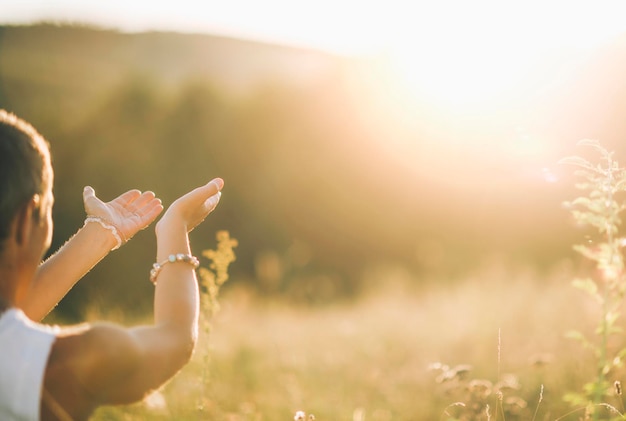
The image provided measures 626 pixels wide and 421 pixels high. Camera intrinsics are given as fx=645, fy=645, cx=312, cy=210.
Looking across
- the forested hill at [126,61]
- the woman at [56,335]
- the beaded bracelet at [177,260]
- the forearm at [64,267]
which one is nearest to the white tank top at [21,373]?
the woman at [56,335]

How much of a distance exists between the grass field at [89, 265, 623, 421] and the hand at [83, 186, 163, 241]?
77 cm

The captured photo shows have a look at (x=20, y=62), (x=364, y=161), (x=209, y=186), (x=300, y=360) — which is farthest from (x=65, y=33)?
(x=209, y=186)

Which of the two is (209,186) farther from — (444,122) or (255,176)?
(255,176)

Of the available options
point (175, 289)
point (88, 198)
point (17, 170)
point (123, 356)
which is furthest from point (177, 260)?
point (88, 198)

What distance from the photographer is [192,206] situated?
2312 mm

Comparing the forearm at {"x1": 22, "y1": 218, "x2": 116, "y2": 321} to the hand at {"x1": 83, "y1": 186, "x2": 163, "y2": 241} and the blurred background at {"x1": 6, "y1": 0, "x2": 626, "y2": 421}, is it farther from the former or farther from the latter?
the blurred background at {"x1": 6, "y1": 0, "x2": 626, "y2": 421}

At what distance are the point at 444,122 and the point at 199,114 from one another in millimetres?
7226

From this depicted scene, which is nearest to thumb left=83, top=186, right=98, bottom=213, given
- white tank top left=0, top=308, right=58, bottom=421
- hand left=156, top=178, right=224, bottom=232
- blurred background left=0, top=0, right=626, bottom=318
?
hand left=156, top=178, right=224, bottom=232

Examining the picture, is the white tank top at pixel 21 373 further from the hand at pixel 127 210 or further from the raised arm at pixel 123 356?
the hand at pixel 127 210

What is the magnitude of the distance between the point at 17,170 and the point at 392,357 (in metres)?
6.42

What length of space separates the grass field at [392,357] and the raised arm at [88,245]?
0.73 m

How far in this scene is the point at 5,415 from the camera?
68.7 inches

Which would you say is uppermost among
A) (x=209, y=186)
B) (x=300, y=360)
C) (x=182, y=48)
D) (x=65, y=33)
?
(x=182, y=48)

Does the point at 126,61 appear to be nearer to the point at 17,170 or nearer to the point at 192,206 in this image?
the point at 192,206
